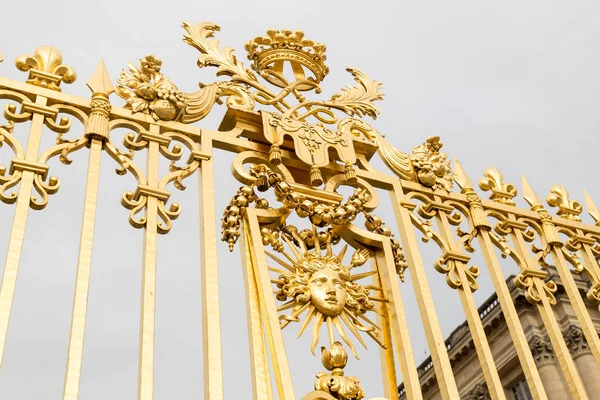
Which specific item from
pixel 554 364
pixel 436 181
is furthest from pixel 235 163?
pixel 554 364

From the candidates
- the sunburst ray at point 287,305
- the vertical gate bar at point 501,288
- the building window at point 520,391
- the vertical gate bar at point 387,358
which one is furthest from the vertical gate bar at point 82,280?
the building window at point 520,391

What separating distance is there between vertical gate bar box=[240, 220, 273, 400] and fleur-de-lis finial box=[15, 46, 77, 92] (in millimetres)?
1396

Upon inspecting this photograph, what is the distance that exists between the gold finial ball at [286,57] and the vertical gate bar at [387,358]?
1819 mm

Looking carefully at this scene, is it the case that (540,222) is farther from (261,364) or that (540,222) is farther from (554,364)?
(554,364)

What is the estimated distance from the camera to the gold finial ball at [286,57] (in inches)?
237

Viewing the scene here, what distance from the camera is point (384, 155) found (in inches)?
235

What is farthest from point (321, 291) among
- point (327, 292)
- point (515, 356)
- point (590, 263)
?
point (515, 356)

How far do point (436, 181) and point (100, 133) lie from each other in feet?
7.87

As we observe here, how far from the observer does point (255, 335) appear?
4.51m

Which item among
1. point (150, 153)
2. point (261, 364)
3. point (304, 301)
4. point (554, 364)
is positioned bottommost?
point (261, 364)

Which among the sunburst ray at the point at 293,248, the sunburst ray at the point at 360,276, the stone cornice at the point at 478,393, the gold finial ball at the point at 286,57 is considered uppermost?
the stone cornice at the point at 478,393

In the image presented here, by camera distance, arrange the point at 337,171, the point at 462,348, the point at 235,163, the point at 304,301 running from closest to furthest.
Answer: the point at 304,301 → the point at 235,163 → the point at 337,171 → the point at 462,348

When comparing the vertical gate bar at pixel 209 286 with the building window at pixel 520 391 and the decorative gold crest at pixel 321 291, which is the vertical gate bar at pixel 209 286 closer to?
the decorative gold crest at pixel 321 291

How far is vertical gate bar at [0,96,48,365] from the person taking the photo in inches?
154
